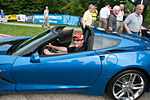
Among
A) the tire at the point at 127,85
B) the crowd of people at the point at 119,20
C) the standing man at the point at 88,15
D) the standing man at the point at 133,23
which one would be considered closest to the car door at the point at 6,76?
the tire at the point at 127,85

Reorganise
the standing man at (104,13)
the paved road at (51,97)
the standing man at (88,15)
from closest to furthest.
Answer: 1. the paved road at (51,97)
2. the standing man at (88,15)
3. the standing man at (104,13)

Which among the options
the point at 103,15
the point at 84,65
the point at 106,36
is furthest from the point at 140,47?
the point at 103,15

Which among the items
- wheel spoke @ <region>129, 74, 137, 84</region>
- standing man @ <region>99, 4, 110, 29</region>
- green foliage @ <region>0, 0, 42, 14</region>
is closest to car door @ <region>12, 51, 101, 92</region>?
wheel spoke @ <region>129, 74, 137, 84</region>

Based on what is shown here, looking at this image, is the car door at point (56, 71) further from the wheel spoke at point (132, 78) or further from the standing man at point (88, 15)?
the standing man at point (88, 15)

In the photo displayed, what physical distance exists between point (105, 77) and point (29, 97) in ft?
4.40

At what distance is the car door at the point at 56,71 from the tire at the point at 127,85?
0.36 metres

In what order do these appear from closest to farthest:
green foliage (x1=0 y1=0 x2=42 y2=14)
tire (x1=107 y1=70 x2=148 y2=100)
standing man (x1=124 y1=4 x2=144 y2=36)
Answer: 1. tire (x1=107 y1=70 x2=148 y2=100)
2. standing man (x1=124 y1=4 x2=144 y2=36)
3. green foliage (x1=0 y1=0 x2=42 y2=14)

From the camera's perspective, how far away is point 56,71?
6.79 feet

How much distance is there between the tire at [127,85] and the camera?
2.24 meters

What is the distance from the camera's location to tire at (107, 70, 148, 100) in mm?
2236

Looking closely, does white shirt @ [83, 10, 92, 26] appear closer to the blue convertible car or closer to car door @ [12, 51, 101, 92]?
the blue convertible car

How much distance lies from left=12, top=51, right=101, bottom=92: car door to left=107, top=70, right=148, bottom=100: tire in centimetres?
36

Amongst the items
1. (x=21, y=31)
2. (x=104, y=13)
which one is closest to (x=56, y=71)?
(x=104, y=13)

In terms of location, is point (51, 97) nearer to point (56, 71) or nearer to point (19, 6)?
point (56, 71)
